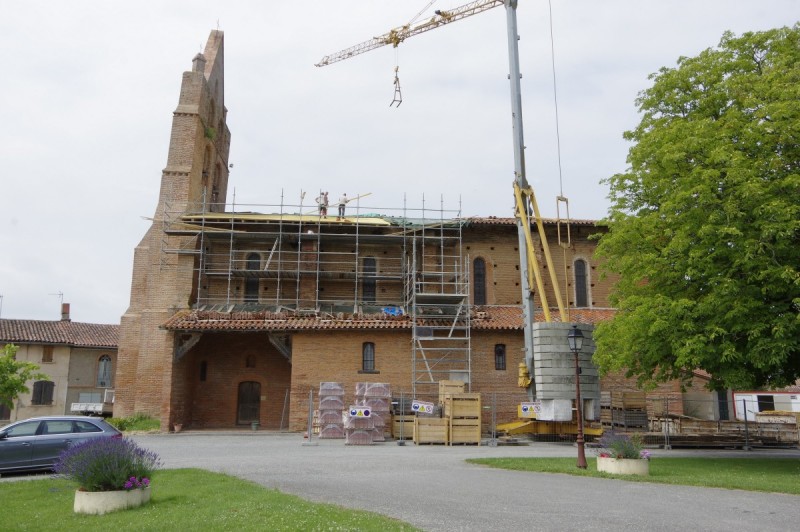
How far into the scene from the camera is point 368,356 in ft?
86.8

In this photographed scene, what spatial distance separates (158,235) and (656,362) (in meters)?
22.3

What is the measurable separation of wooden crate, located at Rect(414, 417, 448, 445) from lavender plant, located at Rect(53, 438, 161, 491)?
12594mm

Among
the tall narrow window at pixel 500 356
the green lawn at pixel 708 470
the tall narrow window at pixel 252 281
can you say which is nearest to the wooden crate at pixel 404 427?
the tall narrow window at pixel 500 356

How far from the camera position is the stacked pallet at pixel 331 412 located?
2312 centimetres

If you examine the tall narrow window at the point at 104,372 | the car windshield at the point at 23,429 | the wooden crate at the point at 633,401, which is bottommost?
the car windshield at the point at 23,429

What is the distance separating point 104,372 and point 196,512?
118 ft

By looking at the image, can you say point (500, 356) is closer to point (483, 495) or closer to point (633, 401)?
point (633, 401)

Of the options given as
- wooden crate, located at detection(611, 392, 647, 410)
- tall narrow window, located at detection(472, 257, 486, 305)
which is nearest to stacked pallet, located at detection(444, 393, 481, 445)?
wooden crate, located at detection(611, 392, 647, 410)

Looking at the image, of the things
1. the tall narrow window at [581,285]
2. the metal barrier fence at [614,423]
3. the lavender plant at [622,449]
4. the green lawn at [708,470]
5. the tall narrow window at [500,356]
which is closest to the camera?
the green lawn at [708,470]

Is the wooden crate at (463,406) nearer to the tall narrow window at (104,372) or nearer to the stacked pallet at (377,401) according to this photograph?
the stacked pallet at (377,401)

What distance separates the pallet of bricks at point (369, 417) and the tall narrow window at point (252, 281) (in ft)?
29.1

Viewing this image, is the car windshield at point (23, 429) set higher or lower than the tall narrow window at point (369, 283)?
lower

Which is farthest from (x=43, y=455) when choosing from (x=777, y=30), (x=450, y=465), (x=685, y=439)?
(x=777, y=30)

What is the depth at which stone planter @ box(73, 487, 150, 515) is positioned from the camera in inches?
376
